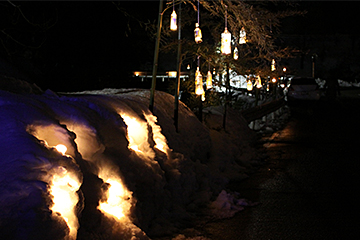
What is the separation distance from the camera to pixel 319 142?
12.6m

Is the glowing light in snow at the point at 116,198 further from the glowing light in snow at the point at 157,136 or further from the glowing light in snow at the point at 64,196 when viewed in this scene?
the glowing light in snow at the point at 157,136

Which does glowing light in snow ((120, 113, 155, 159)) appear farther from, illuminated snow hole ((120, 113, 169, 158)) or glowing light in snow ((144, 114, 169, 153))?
glowing light in snow ((144, 114, 169, 153))

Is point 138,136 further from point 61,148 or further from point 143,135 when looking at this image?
point 61,148

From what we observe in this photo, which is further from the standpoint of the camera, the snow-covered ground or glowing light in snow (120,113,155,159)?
glowing light in snow (120,113,155,159)

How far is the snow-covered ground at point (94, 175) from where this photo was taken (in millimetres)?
3172

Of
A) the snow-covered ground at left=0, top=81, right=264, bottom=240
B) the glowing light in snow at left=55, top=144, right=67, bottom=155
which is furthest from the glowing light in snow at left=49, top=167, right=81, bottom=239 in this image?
the glowing light in snow at left=55, top=144, right=67, bottom=155

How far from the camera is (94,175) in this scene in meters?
4.38

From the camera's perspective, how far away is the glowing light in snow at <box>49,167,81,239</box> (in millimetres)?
3473

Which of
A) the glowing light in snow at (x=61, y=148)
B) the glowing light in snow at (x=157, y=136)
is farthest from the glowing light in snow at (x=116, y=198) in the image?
the glowing light in snow at (x=157, y=136)

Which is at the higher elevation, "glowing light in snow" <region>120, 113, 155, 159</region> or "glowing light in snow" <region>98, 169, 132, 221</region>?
"glowing light in snow" <region>120, 113, 155, 159</region>

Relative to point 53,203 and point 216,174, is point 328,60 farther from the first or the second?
point 53,203

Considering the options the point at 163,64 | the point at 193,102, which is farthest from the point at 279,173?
the point at 163,64

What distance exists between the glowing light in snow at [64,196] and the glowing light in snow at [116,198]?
98 cm

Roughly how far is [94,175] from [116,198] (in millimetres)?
527
